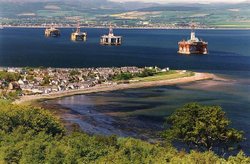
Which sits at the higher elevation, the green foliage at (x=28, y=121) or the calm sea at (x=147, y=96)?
the green foliage at (x=28, y=121)

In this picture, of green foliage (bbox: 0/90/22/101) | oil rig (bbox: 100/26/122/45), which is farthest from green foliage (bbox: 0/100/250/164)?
oil rig (bbox: 100/26/122/45)

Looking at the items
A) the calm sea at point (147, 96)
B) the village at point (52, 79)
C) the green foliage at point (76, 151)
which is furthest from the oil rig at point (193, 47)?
the green foliage at point (76, 151)

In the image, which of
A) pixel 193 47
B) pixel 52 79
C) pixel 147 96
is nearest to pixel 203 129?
pixel 147 96

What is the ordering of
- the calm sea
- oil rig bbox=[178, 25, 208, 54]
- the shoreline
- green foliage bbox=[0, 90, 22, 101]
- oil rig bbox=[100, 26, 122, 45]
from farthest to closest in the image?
oil rig bbox=[100, 26, 122, 45] → oil rig bbox=[178, 25, 208, 54] → the shoreline → green foliage bbox=[0, 90, 22, 101] → the calm sea

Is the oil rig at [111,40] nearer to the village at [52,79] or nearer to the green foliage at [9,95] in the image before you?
the village at [52,79]

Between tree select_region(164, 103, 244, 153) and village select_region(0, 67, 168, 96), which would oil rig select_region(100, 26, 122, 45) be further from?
tree select_region(164, 103, 244, 153)

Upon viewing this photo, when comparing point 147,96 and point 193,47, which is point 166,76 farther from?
point 193,47

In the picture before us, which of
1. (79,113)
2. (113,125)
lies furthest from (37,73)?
(113,125)
